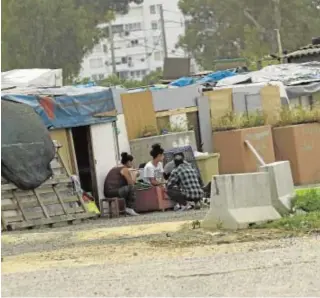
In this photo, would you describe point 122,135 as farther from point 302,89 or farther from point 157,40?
point 157,40

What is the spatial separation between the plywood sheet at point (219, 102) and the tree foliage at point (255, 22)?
35.5 meters

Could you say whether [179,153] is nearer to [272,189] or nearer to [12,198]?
[12,198]

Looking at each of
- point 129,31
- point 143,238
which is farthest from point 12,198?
point 129,31

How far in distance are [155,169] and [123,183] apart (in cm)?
73

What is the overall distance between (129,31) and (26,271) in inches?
4566

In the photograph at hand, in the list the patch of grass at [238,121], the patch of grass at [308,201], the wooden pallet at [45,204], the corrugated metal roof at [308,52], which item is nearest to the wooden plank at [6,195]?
the wooden pallet at [45,204]

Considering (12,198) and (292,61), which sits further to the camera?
(292,61)

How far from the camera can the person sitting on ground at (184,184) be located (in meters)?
21.6

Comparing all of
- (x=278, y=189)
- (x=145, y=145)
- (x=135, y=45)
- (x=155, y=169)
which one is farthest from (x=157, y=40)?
(x=278, y=189)

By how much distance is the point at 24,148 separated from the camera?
21.2m

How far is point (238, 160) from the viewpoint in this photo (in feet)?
87.6

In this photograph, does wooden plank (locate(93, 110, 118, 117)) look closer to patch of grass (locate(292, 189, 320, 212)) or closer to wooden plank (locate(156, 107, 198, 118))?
wooden plank (locate(156, 107, 198, 118))

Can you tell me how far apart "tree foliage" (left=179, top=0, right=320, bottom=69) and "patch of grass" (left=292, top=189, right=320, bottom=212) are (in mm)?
46910

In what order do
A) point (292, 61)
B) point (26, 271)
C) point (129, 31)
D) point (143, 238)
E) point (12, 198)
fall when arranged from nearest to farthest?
point (26, 271) < point (143, 238) < point (12, 198) < point (292, 61) < point (129, 31)
